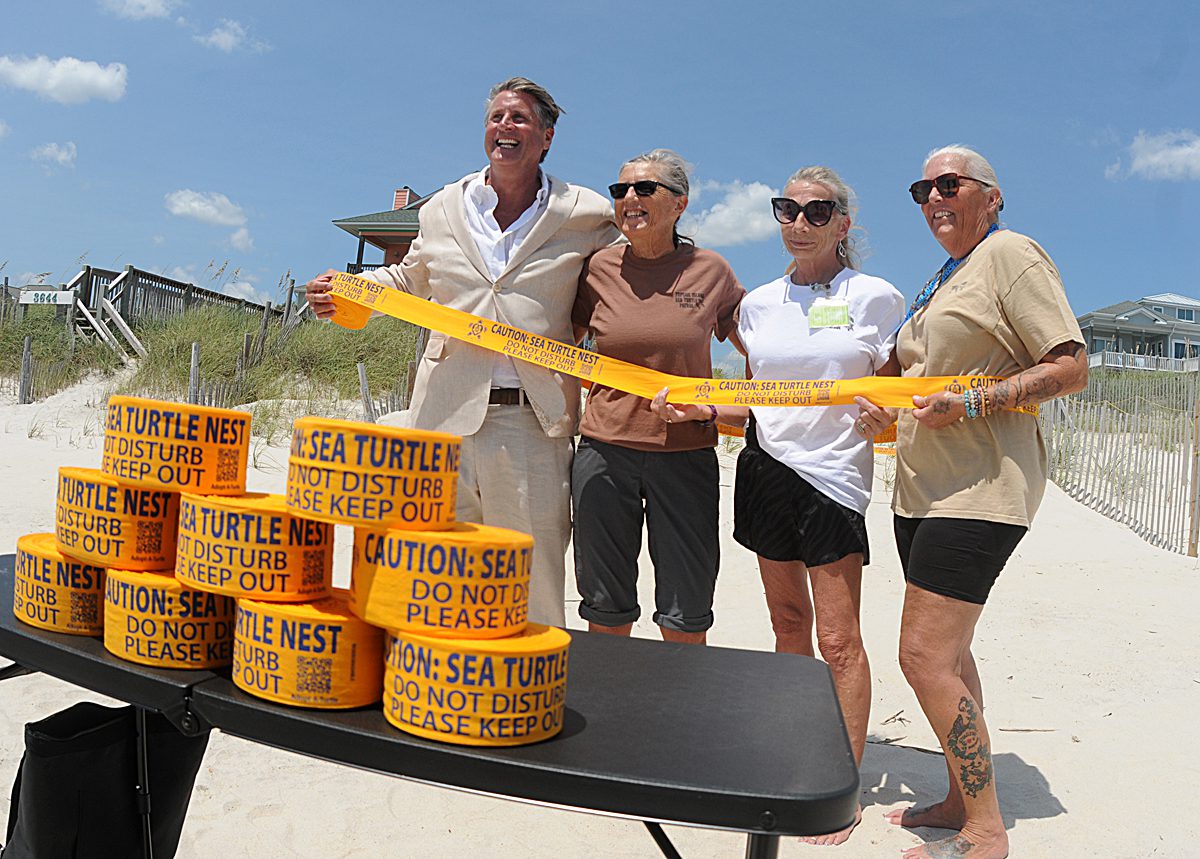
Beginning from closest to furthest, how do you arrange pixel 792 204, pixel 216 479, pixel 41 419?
pixel 216 479 → pixel 792 204 → pixel 41 419

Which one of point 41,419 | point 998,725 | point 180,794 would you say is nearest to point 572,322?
point 180,794

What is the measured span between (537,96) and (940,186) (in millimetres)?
1587

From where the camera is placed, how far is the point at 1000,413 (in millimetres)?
3074

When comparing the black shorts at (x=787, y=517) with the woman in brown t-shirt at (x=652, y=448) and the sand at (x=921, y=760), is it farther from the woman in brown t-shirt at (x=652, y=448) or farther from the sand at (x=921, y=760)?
the sand at (x=921, y=760)

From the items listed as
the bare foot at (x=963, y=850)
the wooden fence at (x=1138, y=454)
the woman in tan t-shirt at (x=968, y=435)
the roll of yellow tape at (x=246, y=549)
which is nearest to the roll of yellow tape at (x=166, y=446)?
the roll of yellow tape at (x=246, y=549)

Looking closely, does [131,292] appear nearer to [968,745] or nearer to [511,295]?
[511,295]

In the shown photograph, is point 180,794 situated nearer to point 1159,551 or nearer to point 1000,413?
point 1000,413

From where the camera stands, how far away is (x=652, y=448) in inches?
141

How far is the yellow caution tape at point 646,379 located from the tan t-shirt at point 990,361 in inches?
4.2

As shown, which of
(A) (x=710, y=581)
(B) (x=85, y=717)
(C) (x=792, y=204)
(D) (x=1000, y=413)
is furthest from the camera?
(A) (x=710, y=581)

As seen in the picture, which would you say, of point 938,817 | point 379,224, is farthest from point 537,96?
point 379,224

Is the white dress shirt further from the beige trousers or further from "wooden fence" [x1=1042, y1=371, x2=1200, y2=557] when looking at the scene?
"wooden fence" [x1=1042, y1=371, x2=1200, y2=557]

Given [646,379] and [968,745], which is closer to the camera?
[968,745]

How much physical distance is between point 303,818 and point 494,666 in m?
2.19
